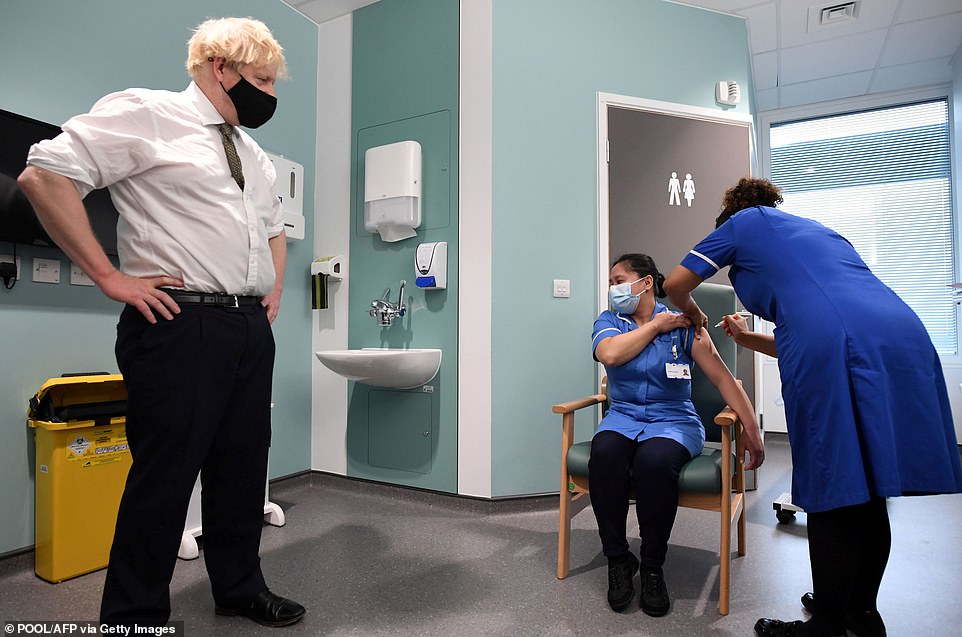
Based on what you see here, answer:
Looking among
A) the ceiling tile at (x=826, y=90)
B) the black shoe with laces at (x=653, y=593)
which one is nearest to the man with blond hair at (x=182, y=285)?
the black shoe with laces at (x=653, y=593)

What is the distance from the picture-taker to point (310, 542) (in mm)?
2400

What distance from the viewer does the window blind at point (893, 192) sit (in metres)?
4.62

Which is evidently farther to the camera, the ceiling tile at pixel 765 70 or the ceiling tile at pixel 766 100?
the ceiling tile at pixel 766 100

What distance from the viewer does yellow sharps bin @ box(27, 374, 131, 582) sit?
200 centimetres

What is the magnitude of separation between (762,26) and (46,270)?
401cm

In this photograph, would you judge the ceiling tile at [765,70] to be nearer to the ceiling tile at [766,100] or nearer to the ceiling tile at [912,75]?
the ceiling tile at [766,100]

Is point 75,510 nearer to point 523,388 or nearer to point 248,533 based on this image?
point 248,533

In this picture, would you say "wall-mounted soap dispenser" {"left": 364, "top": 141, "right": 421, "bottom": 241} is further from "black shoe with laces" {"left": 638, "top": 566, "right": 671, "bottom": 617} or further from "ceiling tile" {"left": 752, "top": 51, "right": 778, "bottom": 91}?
"ceiling tile" {"left": 752, "top": 51, "right": 778, "bottom": 91}

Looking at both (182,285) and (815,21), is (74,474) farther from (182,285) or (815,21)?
(815,21)

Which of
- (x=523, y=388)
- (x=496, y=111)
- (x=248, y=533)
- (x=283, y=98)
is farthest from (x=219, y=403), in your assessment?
(x=283, y=98)

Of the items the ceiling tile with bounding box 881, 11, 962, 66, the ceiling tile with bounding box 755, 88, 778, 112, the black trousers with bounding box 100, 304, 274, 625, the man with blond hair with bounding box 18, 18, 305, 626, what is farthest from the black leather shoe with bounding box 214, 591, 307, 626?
the ceiling tile with bounding box 755, 88, 778, 112

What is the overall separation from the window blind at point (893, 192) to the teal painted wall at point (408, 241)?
3.49 meters

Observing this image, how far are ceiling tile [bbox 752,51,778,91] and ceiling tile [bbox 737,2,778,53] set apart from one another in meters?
0.10

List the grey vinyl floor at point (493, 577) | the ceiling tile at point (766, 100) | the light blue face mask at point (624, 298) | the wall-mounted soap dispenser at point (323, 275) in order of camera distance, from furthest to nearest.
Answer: the ceiling tile at point (766, 100) → the wall-mounted soap dispenser at point (323, 275) → the light blue face mask at point (624, 298) → the grey vinyl floor at point (493, 577)
